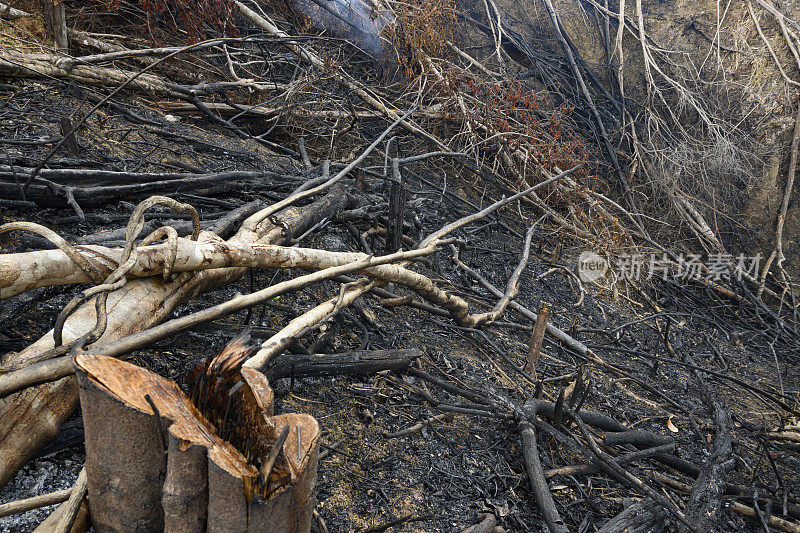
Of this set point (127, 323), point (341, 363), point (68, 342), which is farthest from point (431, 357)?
point (68, 342)

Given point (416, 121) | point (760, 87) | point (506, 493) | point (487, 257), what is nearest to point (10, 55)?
point (416, 121)

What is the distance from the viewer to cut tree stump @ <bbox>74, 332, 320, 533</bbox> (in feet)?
3.00

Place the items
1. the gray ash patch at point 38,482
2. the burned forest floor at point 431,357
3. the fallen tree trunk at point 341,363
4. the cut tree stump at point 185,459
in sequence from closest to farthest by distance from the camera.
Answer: the cut tree stump at point 185,459 → the gray ash patch at point 38,482 → the burned forest floor at point 431,357 → the fallen tree trunk at point 341,363

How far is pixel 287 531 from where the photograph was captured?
3.18 ft

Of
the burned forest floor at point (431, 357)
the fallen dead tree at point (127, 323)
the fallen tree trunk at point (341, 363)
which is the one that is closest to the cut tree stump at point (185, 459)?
the fallen dead tree at point (127, 323)

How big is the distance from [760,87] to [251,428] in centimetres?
741

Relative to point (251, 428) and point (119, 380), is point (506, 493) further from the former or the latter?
point (119, 380)

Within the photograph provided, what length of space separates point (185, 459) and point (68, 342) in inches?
27.1

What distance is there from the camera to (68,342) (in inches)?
53.6

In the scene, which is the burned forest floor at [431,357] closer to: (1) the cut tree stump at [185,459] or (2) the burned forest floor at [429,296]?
(2) the burned forest floor at [429,296]

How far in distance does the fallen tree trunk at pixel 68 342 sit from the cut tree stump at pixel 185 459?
43cm

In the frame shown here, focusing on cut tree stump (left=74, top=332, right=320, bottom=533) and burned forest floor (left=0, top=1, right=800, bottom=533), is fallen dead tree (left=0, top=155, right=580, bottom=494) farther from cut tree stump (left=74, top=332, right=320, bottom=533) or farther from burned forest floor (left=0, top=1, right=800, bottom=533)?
cut tree stump (left=74, top=332, right=320, bottom=533)

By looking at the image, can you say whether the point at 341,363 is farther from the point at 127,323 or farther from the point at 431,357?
the point at 127,323

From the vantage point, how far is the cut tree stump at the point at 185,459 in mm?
916
